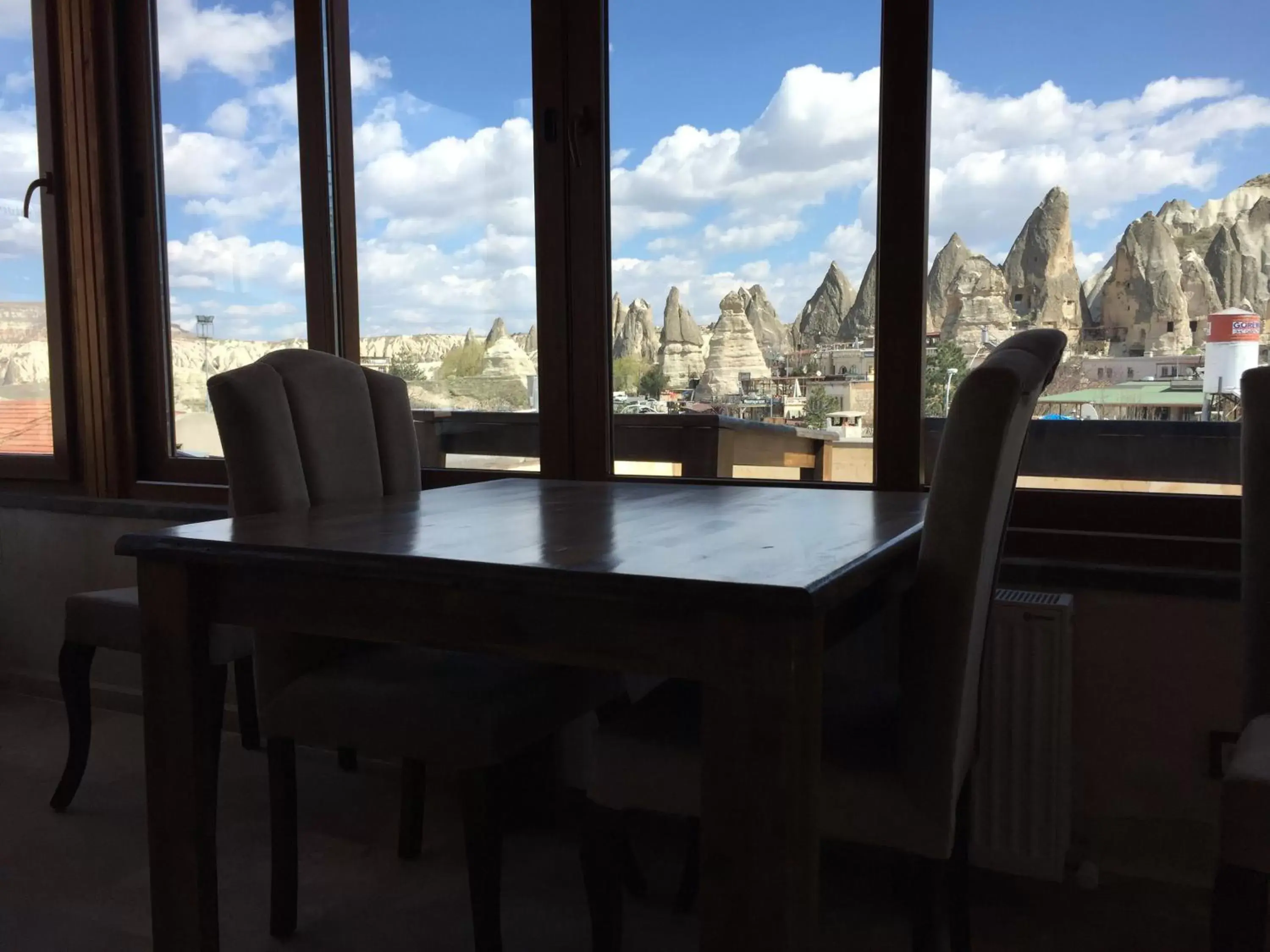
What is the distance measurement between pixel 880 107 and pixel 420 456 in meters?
1.44

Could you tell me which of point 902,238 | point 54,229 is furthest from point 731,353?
point 54,229

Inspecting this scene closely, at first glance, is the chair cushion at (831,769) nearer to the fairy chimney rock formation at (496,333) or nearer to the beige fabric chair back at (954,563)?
the beige fabric chair back at (954,563)

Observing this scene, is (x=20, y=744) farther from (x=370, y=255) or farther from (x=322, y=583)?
(x=322, y=583)

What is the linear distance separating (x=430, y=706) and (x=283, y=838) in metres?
0.47

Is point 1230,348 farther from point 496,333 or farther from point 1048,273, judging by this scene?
point 496,333

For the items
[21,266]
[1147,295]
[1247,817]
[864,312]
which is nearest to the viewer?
[1247,817]

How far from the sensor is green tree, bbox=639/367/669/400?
243cm

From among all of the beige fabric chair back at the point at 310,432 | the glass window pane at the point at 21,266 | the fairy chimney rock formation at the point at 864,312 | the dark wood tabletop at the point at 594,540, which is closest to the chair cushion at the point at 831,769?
the dark wood tabletop at the point at 594,540

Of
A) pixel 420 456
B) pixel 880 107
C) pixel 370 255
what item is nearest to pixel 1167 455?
pixel 880 107

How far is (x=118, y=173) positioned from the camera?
3033mm

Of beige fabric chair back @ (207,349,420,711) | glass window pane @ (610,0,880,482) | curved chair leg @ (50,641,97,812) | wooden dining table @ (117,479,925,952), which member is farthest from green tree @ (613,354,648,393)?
curved chair leg @ (50,641,97,812)

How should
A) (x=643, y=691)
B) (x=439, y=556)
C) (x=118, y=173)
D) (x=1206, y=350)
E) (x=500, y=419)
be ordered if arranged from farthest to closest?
(x=118, y=173) < (x=500, y=419) < (x=643, y=691) < (x=1206, y=350) < (x=439, y=556)

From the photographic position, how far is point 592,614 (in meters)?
1.11

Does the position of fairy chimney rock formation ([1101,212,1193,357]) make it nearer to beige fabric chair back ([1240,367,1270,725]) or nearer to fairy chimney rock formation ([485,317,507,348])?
beige fabric chair back ([1240,367,1270,725])
